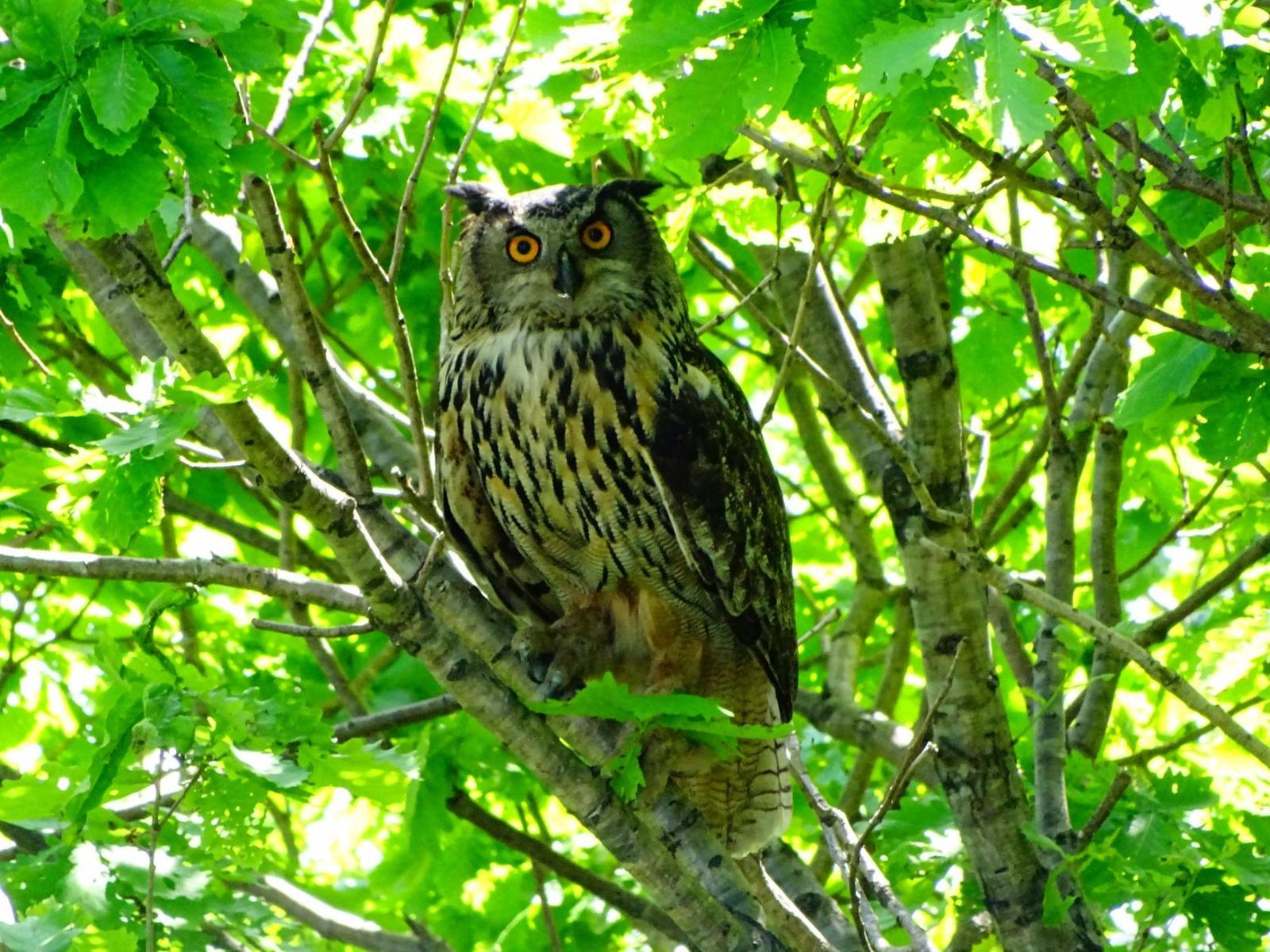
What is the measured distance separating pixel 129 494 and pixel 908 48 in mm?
1351

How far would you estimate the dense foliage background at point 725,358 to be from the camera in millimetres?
2180

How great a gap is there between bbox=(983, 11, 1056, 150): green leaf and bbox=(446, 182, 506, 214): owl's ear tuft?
2.18 metres

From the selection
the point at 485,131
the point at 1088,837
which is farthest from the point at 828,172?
the point at 485,131

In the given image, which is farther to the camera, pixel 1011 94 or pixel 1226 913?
pixel 1226 913

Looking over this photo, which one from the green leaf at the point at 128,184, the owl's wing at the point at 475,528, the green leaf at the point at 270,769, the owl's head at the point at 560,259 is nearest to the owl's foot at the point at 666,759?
the owl's wing at the point at 475,528

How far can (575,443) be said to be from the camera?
11.3ft

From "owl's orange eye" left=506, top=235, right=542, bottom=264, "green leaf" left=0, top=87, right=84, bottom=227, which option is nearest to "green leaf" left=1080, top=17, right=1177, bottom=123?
"green leaf" left=0, top=87, right=84, bottom=227

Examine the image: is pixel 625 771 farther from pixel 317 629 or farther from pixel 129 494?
pixel 129 494

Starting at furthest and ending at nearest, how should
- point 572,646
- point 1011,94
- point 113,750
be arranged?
point 572,646, point 113,750, point 1011,94

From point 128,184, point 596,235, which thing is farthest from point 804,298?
point 128,184

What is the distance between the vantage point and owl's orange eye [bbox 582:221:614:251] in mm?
3719

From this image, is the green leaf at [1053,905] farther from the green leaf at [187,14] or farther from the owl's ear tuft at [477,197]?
the green leaf at [187,14]

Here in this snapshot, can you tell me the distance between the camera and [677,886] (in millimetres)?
2807

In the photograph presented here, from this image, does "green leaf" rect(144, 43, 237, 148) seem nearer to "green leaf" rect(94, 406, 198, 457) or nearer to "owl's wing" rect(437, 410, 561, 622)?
"green leaf" rect(94, 406, 198, 457)
